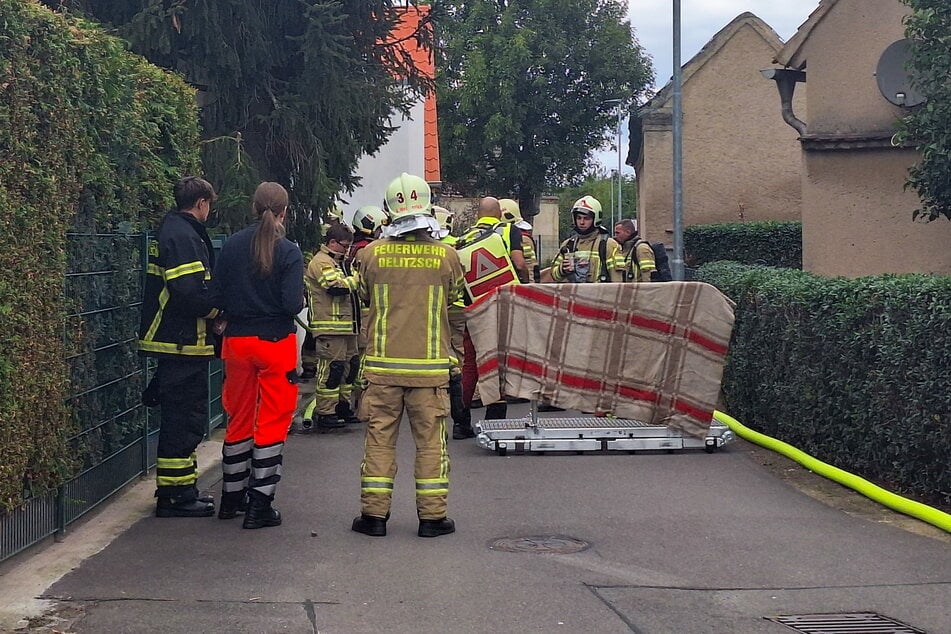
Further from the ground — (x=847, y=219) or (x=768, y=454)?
(x=847, y=219)

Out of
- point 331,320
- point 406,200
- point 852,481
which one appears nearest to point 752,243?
point 331,320

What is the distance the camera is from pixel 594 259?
42.9 feet

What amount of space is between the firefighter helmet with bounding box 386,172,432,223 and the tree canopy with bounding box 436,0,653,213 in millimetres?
36561

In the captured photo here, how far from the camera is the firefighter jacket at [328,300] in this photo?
11781 mm

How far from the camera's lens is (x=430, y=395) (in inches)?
287

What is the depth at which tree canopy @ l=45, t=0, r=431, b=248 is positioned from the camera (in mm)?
12891

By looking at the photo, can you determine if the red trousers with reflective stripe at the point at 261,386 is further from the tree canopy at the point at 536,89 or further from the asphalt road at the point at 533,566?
the tree canopy at the point at 536,89

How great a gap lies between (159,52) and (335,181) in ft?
8.33

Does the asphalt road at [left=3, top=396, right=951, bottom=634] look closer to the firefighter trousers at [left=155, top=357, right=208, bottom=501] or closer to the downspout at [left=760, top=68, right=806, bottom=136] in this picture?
the firefighter trousers at [left=155, top=357, right=208, bottom=501]

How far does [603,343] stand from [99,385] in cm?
412

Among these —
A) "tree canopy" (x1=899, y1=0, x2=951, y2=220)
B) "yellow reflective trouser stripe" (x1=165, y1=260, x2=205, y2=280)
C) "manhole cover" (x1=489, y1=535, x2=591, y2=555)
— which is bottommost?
"manhole cover" (x1=489, y1=535, x2=591, y2=555)

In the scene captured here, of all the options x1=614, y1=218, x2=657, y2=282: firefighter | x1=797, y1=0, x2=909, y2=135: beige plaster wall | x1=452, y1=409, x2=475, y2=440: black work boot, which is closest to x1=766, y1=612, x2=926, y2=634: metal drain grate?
x1=452, y1=409, x2=475, y2=440: black work boot

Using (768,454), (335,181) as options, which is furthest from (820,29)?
(768,454)

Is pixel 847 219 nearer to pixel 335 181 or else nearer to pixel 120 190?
pixel 335 181
